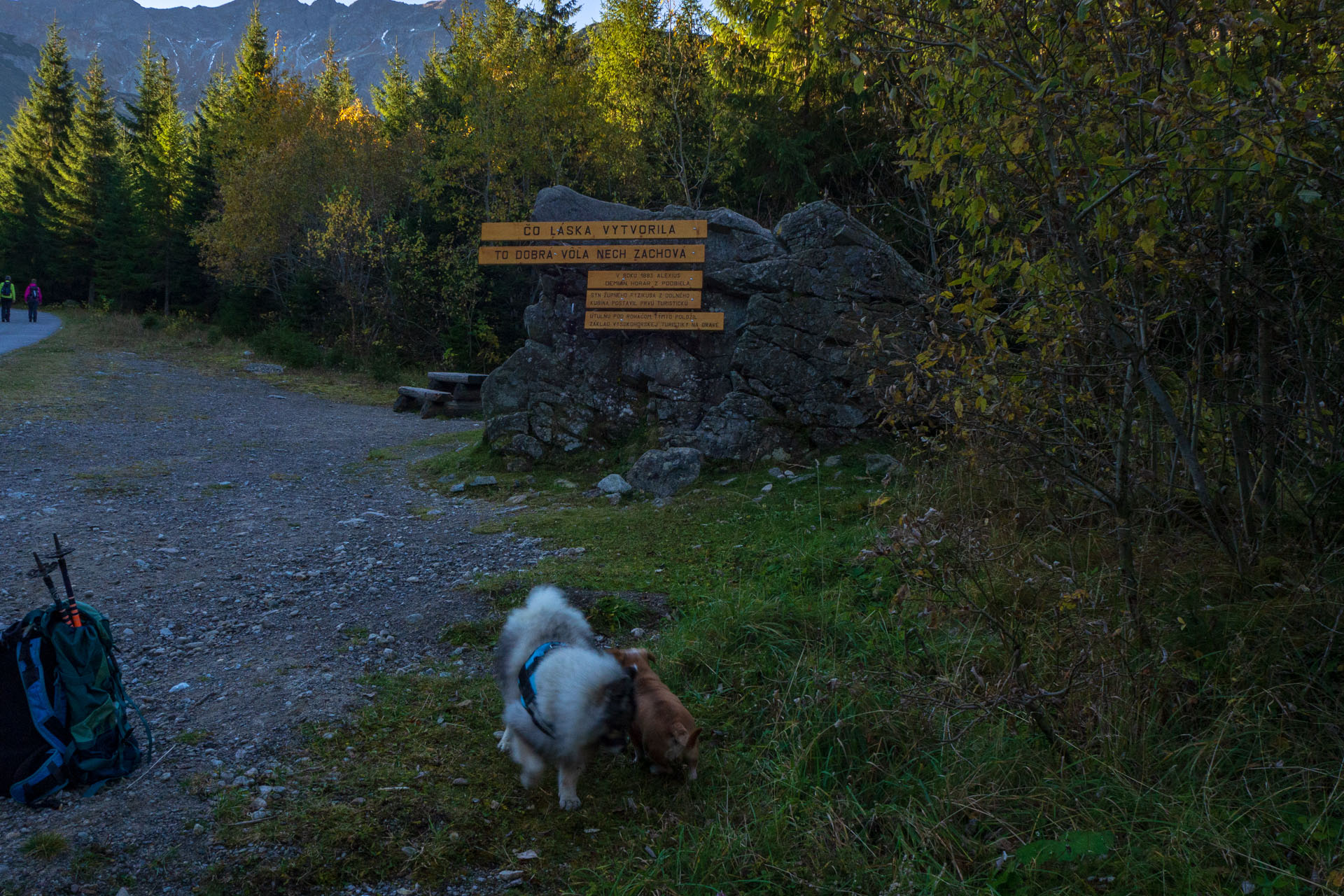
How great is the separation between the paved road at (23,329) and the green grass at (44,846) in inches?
892

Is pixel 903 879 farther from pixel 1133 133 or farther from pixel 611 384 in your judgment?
pixel 611 384

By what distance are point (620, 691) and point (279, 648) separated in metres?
2.90

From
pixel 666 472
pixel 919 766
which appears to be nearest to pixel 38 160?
pixel 666 472

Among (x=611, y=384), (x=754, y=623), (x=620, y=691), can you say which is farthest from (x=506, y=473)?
(x=620, y=691)

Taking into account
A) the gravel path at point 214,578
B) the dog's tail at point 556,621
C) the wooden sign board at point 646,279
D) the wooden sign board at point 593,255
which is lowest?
the gravel path at point 214,578

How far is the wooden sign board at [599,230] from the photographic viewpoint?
10148mm

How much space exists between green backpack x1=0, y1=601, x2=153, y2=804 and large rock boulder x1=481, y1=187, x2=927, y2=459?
6155mm

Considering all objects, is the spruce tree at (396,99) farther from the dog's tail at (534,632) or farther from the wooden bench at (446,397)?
the dog's tail at (534,632)

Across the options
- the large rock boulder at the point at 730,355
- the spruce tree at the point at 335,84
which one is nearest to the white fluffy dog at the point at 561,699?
the large rock boulder at the point at 730,355

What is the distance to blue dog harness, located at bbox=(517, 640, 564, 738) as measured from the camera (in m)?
3.43

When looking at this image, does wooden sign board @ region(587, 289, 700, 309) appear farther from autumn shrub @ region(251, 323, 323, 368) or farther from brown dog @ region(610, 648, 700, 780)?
autumn shrub @ region(251, 323, 323, 368)

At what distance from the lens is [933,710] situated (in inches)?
144

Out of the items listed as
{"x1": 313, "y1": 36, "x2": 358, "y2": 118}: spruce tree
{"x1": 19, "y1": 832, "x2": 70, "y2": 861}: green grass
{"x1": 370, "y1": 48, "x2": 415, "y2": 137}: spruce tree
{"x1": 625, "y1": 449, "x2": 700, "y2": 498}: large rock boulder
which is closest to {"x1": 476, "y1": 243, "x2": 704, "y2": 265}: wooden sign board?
{"x1": 625, "y1": 449, "x2": 700, "y2": 498}: large rock boulder

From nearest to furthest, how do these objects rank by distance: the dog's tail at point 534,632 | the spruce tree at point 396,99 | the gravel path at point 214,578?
the gravel path at point 214,578, the dog's tail at point 534,632, the spruce tree at point 396,99
